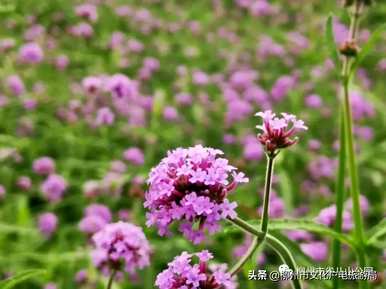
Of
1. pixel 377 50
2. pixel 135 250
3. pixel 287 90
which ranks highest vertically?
pixel 377 50

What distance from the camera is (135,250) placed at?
65.0 inches

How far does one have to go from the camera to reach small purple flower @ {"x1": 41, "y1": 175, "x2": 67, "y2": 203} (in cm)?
317

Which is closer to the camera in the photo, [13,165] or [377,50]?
[13,165]

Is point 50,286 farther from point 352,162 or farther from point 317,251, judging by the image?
point 352,162

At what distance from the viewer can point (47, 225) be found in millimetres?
2977

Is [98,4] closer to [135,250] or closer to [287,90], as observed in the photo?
[287,90]

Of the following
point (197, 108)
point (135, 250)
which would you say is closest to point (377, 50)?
point (197, 108)

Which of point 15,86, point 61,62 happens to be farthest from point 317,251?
point 61,62

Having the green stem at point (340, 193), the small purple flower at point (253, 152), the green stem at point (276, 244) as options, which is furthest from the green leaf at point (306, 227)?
the small purple flower at point (253, 152)

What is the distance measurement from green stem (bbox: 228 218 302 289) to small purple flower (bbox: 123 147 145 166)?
2.29 meters

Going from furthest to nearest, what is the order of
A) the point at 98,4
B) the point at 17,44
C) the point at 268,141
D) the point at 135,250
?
the point at 98,4 < the point at 17,44 < the point at 135,250 < the point at 268,141

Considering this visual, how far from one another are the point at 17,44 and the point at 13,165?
47.8 inches

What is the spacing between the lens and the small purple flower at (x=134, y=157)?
3510 mm

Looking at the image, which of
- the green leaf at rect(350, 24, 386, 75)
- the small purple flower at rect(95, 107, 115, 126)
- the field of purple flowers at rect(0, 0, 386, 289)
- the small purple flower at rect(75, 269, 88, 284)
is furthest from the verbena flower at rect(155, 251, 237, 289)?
the small purple flower at rect(95, 107, 115, 126)
